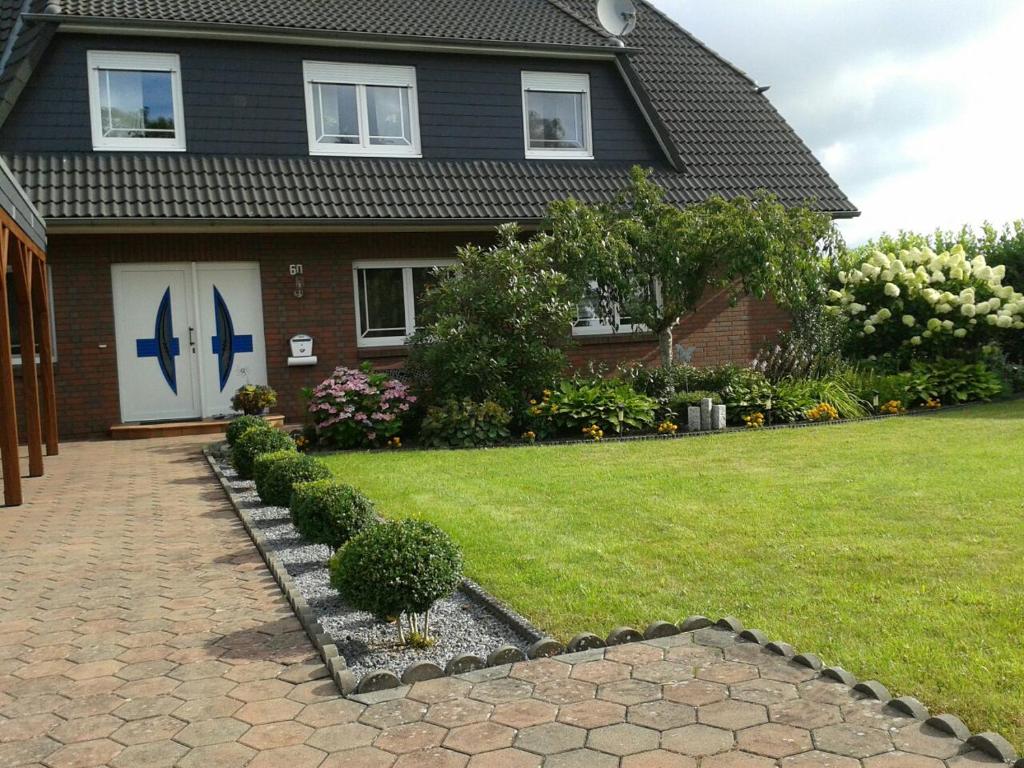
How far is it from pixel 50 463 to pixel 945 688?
1045 centimetres

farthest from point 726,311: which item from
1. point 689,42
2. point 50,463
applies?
point 50,463

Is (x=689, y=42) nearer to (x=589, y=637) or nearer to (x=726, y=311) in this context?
(x=726, y=311)

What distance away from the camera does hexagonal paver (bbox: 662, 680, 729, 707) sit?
3662mm

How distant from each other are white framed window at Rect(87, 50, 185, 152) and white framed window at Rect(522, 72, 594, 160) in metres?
5.76

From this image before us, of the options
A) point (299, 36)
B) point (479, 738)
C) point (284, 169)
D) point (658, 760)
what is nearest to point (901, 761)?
point (658, 760)

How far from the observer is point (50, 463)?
11391 mm

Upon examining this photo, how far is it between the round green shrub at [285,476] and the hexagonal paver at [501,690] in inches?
144

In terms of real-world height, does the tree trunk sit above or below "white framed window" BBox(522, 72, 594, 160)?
below

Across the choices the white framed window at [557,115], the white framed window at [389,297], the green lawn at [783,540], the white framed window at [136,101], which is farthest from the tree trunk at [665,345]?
the white framed window at [136,101]

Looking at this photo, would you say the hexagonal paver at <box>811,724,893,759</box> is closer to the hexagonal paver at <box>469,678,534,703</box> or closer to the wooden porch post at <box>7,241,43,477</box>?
the hexagonal paver at <box>469,678,534,703</box>

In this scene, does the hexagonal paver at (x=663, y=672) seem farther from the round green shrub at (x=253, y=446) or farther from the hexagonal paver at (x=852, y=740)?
the round green shrub at (x=253, y=446)

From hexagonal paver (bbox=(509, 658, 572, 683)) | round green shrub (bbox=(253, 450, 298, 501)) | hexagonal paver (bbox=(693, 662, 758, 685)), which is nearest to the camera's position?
hexagonal paver (bbox=(693, 662, 758, 685))

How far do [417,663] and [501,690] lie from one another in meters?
0.49

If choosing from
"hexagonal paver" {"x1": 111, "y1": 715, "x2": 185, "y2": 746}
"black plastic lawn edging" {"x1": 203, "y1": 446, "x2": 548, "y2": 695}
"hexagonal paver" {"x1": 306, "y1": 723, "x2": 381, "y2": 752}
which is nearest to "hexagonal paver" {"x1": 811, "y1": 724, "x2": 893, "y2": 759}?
"black plastic lawn edging" {"x1": 203, "y1": 446, "x2": 548, "y2": 695}
